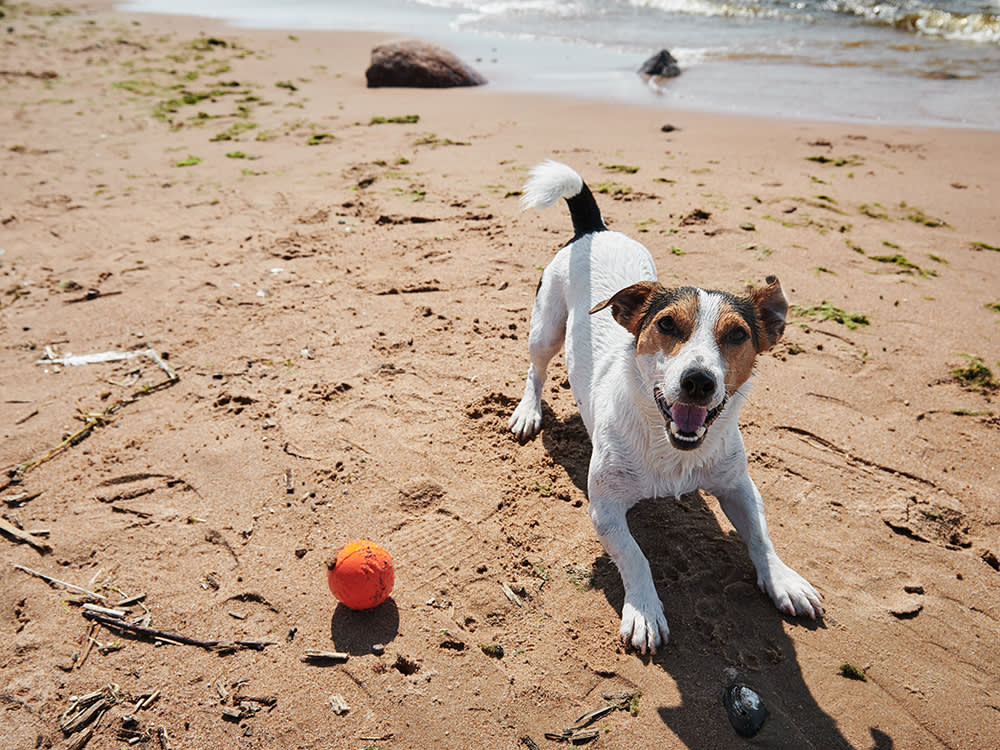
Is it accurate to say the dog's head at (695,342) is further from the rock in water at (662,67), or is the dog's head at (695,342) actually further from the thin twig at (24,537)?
the rock in water at (662,67)

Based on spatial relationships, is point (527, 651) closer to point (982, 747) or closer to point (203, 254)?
point (982, 747)

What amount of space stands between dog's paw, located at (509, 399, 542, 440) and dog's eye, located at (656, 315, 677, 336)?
1.46 meters

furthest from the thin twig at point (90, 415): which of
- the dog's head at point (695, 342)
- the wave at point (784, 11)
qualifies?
the wave at point (784, 11)

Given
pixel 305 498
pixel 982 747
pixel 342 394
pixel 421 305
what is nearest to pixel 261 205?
pixel 421 305

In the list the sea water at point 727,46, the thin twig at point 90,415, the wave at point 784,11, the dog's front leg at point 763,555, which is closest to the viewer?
the dog's front leg at point 763,555

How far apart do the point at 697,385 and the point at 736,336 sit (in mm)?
426

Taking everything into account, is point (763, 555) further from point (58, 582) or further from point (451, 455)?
point (58, 582)

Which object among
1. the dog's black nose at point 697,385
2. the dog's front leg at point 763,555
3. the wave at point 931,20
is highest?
the wave at point 931,20

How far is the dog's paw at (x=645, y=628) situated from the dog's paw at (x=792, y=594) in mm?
535

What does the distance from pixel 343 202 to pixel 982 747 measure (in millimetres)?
6516

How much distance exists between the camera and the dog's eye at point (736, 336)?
10.0ft

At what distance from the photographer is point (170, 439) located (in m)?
4.24

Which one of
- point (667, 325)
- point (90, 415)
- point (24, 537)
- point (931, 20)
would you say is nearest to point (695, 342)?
point (667, 325)

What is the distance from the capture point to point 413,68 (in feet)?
37.4
